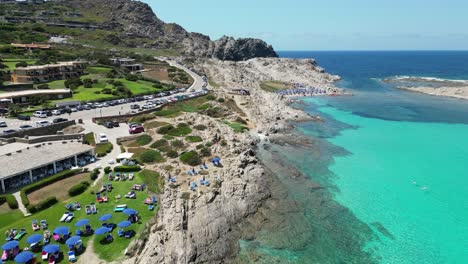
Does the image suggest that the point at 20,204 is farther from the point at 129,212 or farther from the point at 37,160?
the point at 129,212

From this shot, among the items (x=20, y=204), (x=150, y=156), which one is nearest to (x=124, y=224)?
(x=20, y=204)

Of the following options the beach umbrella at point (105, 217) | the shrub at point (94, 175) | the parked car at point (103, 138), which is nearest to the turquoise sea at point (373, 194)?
the beach umbrella at point (105, 217)

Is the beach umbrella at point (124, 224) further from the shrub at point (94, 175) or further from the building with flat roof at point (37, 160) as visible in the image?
the building with flat roof at point (37, 160)

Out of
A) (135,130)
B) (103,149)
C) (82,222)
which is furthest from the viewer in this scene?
(135,130)

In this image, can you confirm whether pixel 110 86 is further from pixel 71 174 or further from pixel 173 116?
pixel 71 174

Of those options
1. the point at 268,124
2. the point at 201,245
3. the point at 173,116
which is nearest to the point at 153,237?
the point at 201,245
